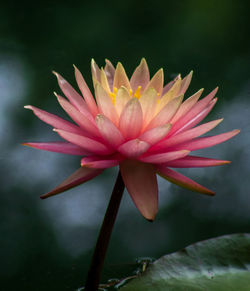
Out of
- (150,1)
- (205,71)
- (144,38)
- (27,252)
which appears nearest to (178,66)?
(205,71)

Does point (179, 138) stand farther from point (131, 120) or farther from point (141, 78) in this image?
point (141, 78)

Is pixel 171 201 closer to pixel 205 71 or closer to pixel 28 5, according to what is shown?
pixel 205 71

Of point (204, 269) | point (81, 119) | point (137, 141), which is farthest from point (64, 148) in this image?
Result: point (204, 269)

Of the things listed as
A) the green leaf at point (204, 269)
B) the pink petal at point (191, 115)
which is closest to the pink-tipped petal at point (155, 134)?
the pink petal at point (191, 115)

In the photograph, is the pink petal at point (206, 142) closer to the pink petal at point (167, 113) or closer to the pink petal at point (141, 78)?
the pink petal at point (167, 113)

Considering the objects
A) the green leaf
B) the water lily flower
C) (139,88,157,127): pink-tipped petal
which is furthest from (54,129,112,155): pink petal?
the green leaf

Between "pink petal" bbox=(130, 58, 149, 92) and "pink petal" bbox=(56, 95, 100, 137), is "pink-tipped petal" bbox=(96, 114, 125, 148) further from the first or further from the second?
"pink petal" bbox=(130, 58, 149, 92)
